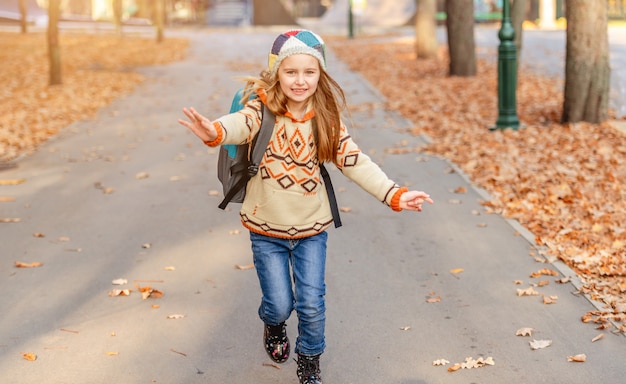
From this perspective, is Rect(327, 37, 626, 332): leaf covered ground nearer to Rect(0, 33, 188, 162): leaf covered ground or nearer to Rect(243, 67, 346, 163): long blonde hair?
Rect(243, 67, 346, 163): long blonde hair

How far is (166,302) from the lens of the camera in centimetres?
682

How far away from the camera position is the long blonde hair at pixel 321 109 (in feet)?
16.1

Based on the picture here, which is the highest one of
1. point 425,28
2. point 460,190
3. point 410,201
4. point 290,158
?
point 425,28

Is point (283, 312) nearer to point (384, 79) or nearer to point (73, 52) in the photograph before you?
point (384, 79)

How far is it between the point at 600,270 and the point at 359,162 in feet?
9.91

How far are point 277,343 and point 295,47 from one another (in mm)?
1662

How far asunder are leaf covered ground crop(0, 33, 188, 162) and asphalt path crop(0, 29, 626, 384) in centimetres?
378

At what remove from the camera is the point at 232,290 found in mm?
7117

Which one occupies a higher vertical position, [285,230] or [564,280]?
[285,230]

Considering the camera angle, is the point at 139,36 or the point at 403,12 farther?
the point at 403,12

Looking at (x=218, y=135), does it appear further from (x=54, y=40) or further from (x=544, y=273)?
(x=54, y=40)

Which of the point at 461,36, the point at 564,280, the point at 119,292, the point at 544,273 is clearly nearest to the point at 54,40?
the point at 461,36

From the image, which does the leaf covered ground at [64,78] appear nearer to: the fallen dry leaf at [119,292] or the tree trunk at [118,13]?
the tree trunk at [118,13]

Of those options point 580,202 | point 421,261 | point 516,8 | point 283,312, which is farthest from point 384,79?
point 283,312
